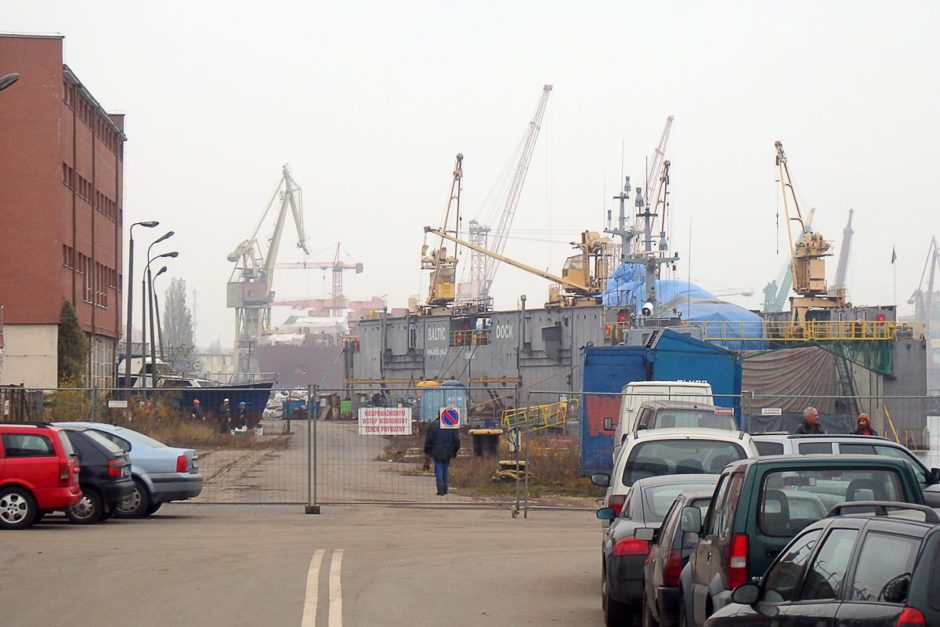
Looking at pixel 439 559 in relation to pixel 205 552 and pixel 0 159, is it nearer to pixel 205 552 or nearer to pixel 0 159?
pixel 205 552

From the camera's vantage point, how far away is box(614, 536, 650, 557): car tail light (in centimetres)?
1040

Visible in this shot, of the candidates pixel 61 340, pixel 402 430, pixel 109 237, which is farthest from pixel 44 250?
pixel 402 430

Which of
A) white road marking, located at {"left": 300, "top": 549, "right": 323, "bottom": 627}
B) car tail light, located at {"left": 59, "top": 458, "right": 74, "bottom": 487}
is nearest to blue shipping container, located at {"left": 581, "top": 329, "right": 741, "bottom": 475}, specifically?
car tail light, located at {"left": 59, "top": 458, "right": 74, "bottom": 487}

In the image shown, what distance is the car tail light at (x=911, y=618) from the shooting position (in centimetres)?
476

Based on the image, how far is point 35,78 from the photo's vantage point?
46.3 m

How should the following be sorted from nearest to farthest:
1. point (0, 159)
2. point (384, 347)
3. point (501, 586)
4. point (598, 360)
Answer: point (501, 586) < point (598, 360) < point (0, 159) < point (384, 347)

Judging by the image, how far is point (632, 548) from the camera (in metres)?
10.4

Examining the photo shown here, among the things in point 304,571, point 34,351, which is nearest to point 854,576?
point 304,571

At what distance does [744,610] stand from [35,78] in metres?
44.5

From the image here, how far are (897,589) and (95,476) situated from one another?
16.2 metres

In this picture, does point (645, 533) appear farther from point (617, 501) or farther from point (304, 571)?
point (304, 571)

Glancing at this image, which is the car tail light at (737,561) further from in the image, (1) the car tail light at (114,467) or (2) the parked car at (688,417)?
(1) the car tail light at (114,467)

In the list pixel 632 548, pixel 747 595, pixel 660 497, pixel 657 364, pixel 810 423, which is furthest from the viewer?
pixel 657 364

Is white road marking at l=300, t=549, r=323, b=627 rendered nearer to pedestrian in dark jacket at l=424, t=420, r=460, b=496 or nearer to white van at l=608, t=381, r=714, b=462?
pedestrian in dark jacket at l=424, t=420, r=460, b=496
